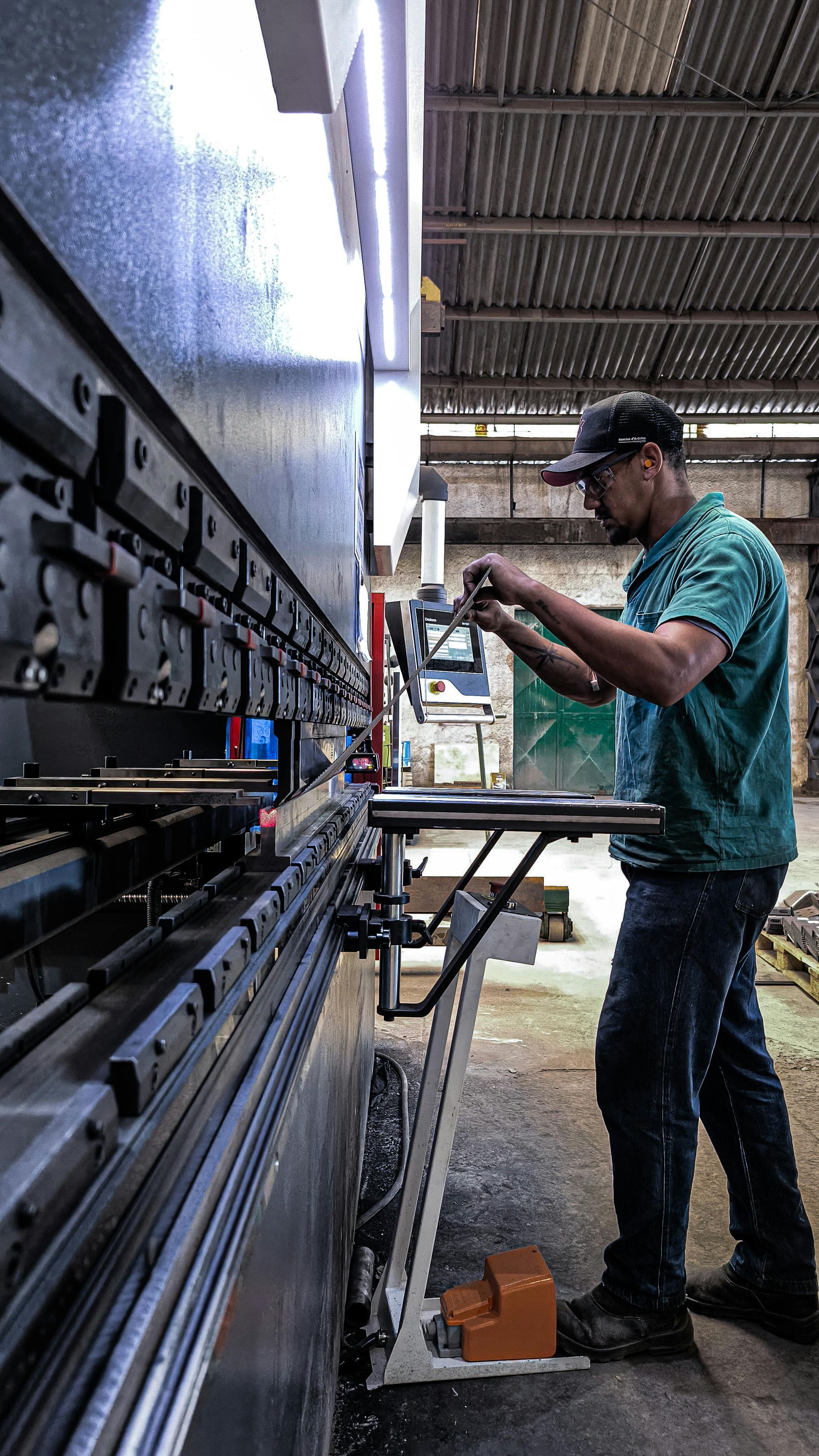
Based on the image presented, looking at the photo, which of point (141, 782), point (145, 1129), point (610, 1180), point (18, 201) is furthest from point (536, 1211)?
point (18, 201)

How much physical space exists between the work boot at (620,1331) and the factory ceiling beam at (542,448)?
7.79m

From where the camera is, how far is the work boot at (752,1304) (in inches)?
58.4

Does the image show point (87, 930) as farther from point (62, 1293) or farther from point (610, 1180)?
point (610, 1180)

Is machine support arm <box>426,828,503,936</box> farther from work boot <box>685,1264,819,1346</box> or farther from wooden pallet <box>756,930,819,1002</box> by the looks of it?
wooden pallet <box>756,930,819,1002</box>

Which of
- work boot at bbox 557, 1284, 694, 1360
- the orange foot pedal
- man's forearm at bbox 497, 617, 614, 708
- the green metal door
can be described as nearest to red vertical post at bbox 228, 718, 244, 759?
man's forearm at bbox 497, 617, 614, 708

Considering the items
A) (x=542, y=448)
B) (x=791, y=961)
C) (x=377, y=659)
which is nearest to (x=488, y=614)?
(x=377, y=659)

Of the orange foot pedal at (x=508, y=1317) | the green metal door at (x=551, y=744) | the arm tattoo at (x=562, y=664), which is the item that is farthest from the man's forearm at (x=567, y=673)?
the green metal door at (x=551, y=744)

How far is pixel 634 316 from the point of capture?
6336mm

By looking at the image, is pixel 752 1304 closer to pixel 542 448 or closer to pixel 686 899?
pixel 686 899

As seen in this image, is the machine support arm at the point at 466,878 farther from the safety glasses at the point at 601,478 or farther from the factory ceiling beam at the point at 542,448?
the factory ceiling beam at the point at 542,448

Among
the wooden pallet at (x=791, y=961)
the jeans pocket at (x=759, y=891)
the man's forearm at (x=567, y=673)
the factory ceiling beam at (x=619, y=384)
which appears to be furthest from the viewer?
the factory ceiling beam at (x=619, y=384)

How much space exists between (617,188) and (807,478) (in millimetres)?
5081

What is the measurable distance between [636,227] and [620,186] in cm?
35

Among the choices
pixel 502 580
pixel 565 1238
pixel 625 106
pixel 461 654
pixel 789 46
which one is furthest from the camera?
pixel 461 654
